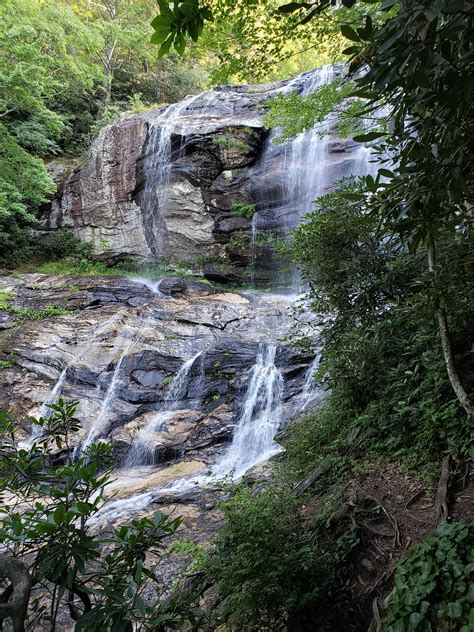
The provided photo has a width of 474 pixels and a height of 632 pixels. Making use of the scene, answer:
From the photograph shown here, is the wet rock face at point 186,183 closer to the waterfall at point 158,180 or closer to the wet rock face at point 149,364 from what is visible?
the waterfall at point 158,180

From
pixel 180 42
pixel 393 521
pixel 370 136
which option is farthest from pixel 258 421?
pixel 180 42

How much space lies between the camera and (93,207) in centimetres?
1495

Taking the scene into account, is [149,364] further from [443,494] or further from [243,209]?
[443,494]

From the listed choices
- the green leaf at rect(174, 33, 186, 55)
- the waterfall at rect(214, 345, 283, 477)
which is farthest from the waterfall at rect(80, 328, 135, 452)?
the green leaf at rect(174, 33, 186, 55)

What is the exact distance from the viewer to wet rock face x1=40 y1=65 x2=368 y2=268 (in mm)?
13828

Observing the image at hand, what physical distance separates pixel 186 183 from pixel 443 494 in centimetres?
1368

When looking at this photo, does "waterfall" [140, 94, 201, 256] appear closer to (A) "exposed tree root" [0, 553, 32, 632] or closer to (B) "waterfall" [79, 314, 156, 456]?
(B) "waterfall" [79, 314, 156, 456]

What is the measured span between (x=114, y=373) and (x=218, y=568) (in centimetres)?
702

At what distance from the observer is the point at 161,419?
26.2 feet

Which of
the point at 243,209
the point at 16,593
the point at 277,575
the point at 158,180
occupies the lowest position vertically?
the point at 277,575

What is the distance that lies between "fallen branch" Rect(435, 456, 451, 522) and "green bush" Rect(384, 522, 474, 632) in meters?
0.43

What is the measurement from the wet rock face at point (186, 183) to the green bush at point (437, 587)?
12207 mm

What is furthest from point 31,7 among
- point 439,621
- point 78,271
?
point 439,621

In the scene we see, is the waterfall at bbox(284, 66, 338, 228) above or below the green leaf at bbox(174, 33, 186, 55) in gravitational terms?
above
